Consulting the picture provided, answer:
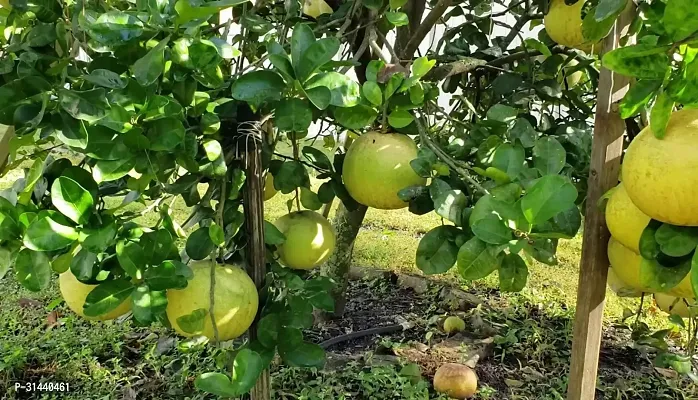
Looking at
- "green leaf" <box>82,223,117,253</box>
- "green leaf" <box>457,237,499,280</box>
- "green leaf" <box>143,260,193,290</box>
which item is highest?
"green leaf" <box>457,237,499,280</box>

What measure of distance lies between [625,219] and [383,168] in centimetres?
37

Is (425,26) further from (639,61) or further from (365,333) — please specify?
(365,333)

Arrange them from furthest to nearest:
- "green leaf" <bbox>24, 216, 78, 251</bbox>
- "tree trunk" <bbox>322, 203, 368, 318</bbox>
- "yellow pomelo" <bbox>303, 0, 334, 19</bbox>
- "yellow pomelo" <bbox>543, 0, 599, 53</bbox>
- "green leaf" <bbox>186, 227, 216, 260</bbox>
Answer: "tree trunk" <bbox>322, 203, 368, 318</bbox> → "yellow pomelo" <bbox>303, 0, 334, 19</bbox> → "yellow pomelo" <bbox>543, 0, 599, 53</bbox> → "green leaf" <bbox>186, 227, 216, 260</bbox> → "green leaf" <bbox>24, 216, 78, 251</bbox>

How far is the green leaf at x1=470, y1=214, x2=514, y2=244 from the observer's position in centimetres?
67

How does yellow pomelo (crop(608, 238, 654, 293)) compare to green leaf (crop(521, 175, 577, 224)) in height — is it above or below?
below

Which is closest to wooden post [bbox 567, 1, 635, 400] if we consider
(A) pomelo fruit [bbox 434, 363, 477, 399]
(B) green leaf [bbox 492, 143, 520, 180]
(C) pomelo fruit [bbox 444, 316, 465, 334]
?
(B) green leaf [bbox 492, 143, 520, 180]

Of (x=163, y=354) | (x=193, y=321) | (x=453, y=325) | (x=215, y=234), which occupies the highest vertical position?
(x=215, y=234)

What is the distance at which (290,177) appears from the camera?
1131 mm

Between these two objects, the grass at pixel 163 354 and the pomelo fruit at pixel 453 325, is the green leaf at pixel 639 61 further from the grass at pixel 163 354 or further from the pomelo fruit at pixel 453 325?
the pomelo fruit at pixel 453 325

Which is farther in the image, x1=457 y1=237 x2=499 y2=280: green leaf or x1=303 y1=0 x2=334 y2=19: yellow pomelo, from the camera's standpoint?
x1=303 y1=0 x2=334 y2=19: yellow pomelo

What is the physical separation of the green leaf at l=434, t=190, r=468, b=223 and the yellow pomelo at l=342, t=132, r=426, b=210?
13 centimetres

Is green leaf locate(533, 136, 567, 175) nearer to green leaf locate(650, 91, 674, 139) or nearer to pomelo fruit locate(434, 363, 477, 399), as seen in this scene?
green leaf locate(650, 91, 674, 139)

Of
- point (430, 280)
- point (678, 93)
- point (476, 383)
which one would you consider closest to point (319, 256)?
point (678, 93)

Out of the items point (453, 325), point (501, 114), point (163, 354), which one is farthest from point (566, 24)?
point (163, 354)
